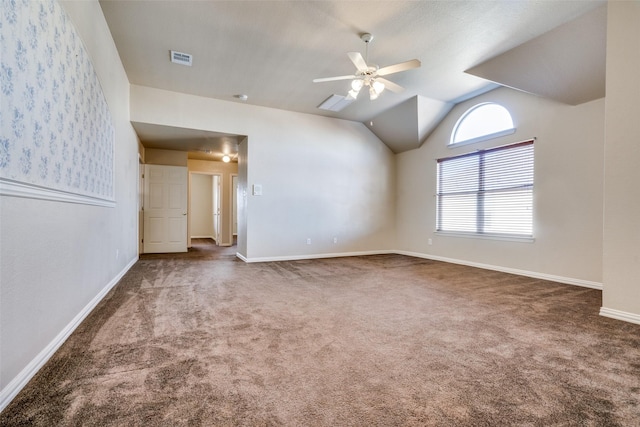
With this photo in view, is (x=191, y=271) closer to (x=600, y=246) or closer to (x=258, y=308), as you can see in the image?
(x=258, y=308)

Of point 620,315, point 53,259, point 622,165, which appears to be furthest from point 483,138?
point 53,259

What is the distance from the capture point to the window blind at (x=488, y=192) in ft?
14.4

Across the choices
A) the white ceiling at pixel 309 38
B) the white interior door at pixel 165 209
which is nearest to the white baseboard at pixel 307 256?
the white interior door at pixel 165 209

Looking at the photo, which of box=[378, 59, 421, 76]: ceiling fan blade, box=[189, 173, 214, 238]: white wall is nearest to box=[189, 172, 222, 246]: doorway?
box=[189, 173, 214, 238]: white wall

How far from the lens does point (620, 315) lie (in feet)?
8.23

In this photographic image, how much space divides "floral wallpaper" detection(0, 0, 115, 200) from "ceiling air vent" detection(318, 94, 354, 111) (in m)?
3.40

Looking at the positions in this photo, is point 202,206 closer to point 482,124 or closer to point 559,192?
point 482,124

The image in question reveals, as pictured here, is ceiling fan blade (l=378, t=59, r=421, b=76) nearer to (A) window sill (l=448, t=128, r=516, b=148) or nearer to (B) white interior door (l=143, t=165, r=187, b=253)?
(A) window sill (l=448, t=128, r=516, b=148)

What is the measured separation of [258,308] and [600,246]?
4214 millimetres

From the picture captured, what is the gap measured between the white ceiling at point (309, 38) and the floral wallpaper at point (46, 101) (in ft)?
A: 3.67

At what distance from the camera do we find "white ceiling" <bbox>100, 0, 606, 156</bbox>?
9.25 feet

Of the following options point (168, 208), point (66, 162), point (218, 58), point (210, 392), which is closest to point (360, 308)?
point (210, 392)

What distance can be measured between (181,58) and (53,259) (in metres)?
3.04

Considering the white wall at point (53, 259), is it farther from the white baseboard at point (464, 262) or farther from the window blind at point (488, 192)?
the window blind at point (488, 192)
